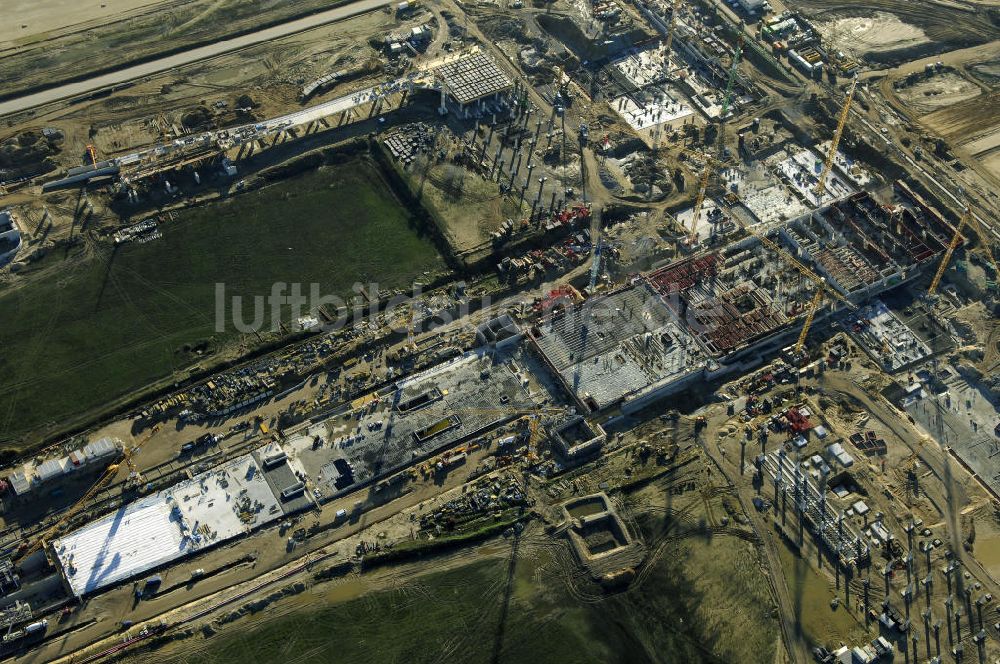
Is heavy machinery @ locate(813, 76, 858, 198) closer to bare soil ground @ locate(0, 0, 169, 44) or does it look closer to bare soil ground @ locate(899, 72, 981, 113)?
bare soil ground @ locate(899, 72, 981, 113)

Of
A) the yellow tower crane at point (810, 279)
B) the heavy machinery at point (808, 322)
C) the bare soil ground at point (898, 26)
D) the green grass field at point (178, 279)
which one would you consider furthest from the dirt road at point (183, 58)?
the heavy machinery at point (808, 322)

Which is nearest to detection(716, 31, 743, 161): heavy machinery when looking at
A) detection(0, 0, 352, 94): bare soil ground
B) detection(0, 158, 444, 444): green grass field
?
detection(0, 158, 444, 444): green grass field

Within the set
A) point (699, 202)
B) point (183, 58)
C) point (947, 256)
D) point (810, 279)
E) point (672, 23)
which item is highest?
point (183, 58)

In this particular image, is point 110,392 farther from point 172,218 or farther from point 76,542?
point 172,218

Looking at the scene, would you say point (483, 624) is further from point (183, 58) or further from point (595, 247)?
point (183, 58)

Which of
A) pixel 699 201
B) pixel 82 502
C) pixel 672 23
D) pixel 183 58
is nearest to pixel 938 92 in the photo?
pixel 672 23

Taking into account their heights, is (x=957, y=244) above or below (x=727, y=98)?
below

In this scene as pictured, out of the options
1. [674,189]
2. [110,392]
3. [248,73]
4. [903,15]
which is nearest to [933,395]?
[674,189]
